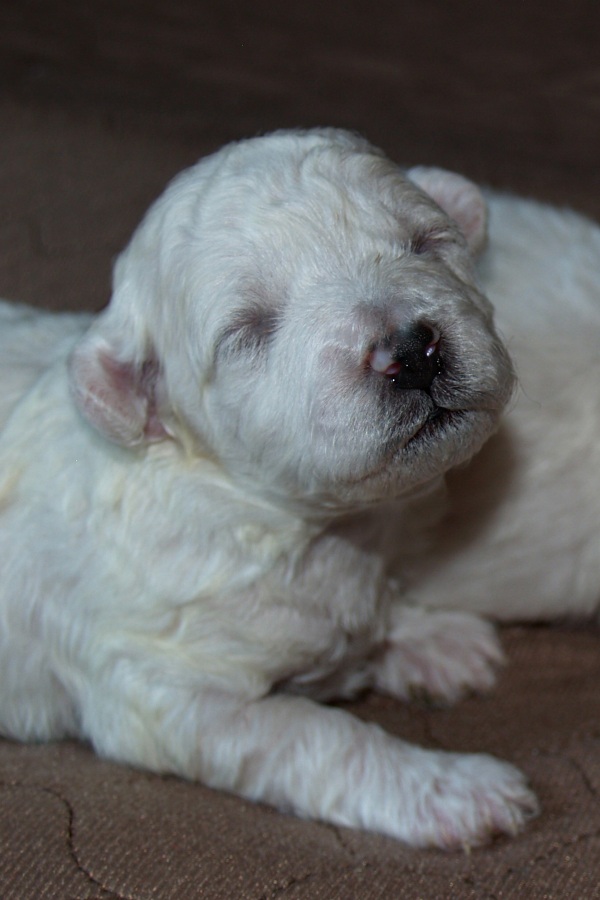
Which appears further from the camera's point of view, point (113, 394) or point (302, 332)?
point (113, 394)

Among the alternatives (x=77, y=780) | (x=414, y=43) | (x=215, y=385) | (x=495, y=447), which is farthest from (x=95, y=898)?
(x=414, y=43)

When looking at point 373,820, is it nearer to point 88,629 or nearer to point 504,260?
point 88,629

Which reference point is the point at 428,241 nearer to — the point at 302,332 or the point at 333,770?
the point at 302,332

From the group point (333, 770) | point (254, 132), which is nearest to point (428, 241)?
point (333, 770)

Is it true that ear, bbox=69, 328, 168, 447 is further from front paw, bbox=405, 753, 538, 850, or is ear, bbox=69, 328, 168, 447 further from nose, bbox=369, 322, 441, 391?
front paw, bbox=405, 753, 538, 850

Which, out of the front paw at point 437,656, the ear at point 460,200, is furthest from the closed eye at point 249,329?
the front paw at point 437,656

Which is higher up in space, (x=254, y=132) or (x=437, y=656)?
(x=254, y=132)
